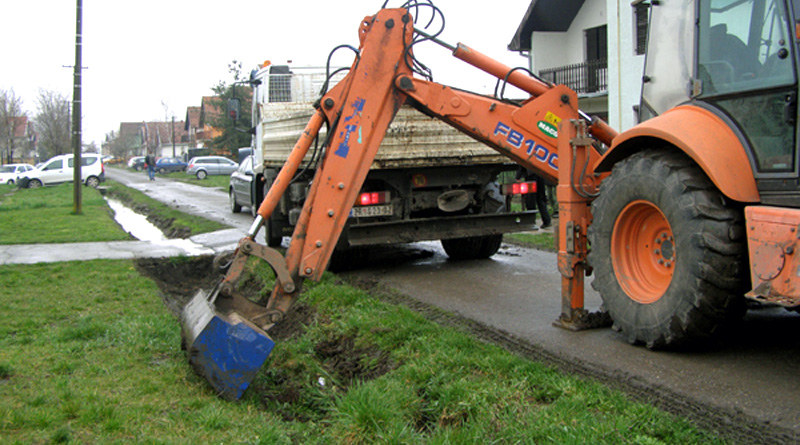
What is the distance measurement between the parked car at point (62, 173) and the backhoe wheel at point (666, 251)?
119 ft

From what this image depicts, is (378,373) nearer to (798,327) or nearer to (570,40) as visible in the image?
(798,327)

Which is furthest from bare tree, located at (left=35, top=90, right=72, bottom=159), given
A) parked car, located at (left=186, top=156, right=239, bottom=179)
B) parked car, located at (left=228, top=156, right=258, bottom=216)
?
parked car, located at (left=228, top=156, right=258, bottom=216)

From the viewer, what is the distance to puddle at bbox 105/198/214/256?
40.2 feet

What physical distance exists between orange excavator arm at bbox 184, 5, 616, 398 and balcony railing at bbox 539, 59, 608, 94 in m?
19.5

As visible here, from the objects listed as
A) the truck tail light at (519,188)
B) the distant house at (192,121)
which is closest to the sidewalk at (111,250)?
the truck tail light at (519,188)

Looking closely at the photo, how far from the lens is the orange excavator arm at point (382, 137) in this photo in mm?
5477

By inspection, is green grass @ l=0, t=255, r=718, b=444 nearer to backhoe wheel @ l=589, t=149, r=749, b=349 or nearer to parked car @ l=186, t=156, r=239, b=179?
backhoe wheel @ l=589, t=149, r=749, b=349

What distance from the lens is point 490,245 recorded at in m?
9.83

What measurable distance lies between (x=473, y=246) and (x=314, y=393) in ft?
16.6

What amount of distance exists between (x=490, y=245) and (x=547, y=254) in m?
0.83

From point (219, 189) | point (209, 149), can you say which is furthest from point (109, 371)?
point (209, 149)

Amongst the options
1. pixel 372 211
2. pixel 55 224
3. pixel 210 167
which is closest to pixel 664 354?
pixel 372 211

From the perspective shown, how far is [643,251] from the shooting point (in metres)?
5.11

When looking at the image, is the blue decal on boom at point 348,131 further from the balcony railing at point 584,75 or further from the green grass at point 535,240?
the balcony railing at point 584,75
